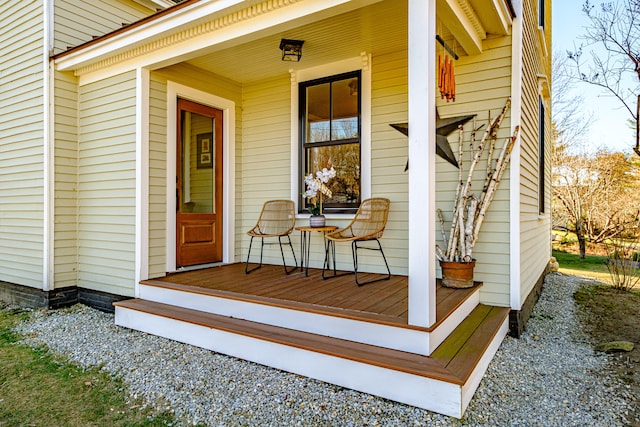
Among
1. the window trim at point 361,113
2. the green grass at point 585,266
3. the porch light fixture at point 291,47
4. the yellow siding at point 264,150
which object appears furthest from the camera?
the green grass at point 585,266

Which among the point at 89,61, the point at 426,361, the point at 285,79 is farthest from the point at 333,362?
the point at 89,61

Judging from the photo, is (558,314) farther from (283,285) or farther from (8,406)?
(8,406)

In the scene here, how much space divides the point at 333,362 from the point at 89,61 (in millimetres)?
3931

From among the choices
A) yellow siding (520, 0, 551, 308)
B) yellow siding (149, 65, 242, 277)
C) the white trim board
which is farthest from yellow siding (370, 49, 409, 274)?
the white trim board

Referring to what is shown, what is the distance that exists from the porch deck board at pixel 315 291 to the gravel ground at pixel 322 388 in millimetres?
479

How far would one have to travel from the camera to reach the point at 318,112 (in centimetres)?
441

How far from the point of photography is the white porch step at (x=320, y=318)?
229 cm

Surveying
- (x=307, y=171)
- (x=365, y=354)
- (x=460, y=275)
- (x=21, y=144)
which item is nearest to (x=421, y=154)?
(x=365, y=354)

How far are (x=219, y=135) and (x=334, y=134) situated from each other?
150 cm

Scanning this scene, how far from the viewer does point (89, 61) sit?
3.95 m

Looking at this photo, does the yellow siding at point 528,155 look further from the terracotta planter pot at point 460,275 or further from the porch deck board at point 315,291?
the porch deck board at point 315,291

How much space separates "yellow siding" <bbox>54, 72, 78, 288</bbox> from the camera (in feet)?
13.7

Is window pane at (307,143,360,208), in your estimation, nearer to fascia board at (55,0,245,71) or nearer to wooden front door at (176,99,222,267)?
wooden front door at (176,99,222,267)

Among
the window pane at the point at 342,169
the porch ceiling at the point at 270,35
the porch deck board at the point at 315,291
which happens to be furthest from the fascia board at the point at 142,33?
the porch deck board at the point at 315,291
